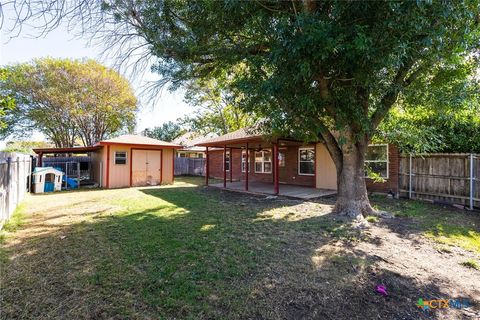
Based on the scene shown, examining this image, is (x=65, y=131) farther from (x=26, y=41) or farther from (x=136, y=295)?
(x=136, y=295)

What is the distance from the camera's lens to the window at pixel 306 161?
12.5 meters

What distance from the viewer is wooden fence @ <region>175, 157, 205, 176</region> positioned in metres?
23.2

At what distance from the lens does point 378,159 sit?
1029cm

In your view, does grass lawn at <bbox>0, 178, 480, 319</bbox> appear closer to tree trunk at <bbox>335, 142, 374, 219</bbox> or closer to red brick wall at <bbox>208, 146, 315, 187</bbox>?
tree trunk at <bbox>335, 142, 374, 219</bbox>

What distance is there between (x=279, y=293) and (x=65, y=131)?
2600 centimetres

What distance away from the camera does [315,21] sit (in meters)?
4.09

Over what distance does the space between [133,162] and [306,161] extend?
9.78 m

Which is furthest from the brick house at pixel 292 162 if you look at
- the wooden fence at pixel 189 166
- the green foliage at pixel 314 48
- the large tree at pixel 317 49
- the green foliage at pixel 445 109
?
the wooden fence at pixel 189 166

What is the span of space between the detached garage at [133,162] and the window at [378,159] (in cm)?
1084

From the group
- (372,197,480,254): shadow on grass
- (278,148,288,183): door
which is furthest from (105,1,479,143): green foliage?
(278,148,288,183): door

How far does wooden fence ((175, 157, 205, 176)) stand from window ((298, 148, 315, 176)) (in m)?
11.9

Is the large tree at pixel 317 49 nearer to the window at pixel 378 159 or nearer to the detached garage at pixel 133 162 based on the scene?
the window at pixel 378 159

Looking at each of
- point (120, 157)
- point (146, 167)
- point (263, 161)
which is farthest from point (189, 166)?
point (263, 161)

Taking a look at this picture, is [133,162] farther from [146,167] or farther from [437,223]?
[437,223]
